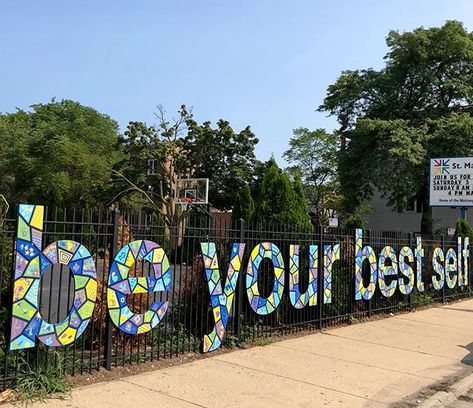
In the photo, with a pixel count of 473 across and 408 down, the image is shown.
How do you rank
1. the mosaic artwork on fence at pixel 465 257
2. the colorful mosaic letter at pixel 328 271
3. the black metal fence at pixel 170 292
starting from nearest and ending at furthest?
the black metal fence at pixel 170 292
the colorful mosaic letter at pixel 328 271
the mosaic artwork on fence at pixel 465 257

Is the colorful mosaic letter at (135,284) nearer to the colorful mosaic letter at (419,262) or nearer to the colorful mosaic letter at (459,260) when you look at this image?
the colorful mosaic letter at (419,262)

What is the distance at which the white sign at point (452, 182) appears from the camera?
1995 centimetres

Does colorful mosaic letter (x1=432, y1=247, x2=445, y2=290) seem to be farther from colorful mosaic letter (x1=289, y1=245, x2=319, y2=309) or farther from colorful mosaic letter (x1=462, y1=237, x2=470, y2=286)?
colorful mosaic letter (x1=289, y1=245, x2=319, y2=309)

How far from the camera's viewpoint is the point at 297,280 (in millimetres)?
9406

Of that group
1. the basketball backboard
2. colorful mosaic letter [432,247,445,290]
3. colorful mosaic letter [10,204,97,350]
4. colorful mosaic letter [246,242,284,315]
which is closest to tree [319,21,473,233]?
the basketball backboard

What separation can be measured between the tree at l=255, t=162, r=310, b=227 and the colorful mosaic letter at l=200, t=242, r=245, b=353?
2254mm

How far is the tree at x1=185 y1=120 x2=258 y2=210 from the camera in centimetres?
3484

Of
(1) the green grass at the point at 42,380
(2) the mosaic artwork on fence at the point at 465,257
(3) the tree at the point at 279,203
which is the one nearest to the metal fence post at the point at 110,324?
(1) the green grass at the point at 42,380

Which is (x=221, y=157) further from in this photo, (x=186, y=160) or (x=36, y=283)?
(x=36, y=283)

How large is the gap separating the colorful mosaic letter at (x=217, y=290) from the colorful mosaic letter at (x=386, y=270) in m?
5.11

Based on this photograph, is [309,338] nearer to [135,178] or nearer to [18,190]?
[135,178]

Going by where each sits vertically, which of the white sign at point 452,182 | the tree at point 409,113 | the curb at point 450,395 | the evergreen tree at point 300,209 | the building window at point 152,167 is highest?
the tree at point 409,113

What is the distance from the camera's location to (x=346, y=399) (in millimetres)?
5844

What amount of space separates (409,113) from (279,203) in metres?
26.5
